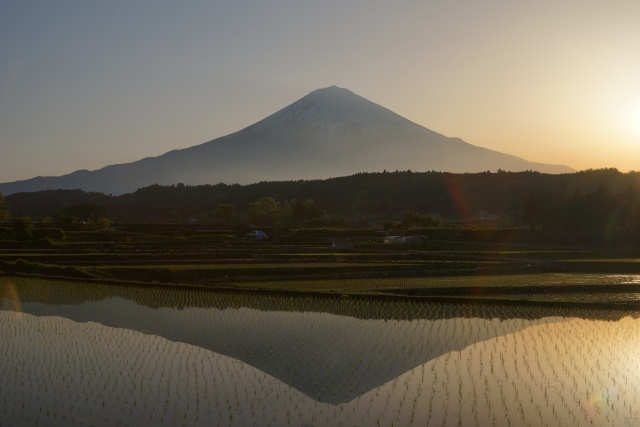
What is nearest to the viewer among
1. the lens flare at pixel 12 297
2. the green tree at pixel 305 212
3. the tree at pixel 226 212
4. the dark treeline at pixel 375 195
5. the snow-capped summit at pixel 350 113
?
the lens flare at pixel 12 297

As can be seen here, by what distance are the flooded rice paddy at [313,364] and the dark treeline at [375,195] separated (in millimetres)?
40169

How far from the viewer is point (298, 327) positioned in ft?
46.1

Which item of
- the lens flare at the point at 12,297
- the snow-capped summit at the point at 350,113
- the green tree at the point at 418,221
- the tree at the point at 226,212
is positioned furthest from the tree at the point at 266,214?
the snow-capped summit at the point at 350,113

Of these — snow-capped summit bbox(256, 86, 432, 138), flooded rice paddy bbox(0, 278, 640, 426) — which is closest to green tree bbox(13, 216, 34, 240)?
flooded rice paddy bbox(0, 278, 640, 426)

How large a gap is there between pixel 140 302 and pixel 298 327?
5199 millimetres

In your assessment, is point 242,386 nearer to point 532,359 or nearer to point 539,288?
point 532,359

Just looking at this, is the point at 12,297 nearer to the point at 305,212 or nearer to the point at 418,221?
the point at 418,221

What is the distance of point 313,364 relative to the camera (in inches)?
429

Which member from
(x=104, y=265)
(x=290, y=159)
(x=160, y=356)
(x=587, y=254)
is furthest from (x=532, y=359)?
(x=290, y=159)

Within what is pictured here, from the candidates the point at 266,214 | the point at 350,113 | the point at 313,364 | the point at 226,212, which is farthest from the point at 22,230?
the point at 350,113

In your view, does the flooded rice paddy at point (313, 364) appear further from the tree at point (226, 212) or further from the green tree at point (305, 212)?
the tree at point (226, 212)

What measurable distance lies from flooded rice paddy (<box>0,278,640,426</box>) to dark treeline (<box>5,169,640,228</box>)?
132 feet

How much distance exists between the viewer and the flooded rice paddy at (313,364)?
8641 millimetres

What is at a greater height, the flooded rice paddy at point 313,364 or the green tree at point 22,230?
the green tree at point 22,230
